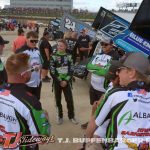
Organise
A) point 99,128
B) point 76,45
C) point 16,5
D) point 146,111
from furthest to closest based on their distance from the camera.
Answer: point 16,5
point 76,45
point 99,128
point 146,111

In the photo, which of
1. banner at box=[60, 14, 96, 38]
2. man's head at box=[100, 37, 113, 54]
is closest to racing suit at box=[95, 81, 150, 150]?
man's head at box=[100, 37, 113, 54]

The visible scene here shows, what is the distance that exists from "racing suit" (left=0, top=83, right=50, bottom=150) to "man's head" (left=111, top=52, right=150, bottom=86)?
0.73 m

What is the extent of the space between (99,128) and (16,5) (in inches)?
5592

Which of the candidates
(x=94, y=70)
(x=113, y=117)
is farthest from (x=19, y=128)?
(x=94, y=70)

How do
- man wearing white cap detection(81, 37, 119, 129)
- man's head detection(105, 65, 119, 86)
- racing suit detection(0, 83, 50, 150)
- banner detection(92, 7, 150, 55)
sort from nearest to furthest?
Answer: 1. racing suit detection(0, 83, 50, 150)
2. man's head detection(105, 65, 119, 86)
3. man wearing white cap detection(81, 37, 119, 129)
4. banner detection(92, 7, 150, 55)

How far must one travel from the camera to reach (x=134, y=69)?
274 cm

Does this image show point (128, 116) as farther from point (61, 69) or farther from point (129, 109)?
point (61, 69)

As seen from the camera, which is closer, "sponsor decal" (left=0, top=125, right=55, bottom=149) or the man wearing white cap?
"sponsor decal" (left=0, top=125, right=55, bottom=149)

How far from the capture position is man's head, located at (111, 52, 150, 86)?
2.74 metres

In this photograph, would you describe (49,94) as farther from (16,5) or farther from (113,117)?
(16,5)

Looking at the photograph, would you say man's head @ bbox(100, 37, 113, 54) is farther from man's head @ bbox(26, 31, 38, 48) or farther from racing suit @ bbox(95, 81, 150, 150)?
racing suit @ bbox(95, 81, 150, 150)

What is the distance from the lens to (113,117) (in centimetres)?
269

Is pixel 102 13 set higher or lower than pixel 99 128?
lower

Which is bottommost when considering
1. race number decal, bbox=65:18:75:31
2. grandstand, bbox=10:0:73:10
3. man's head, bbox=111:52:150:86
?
grandstand, bbox=10:0:73:10
